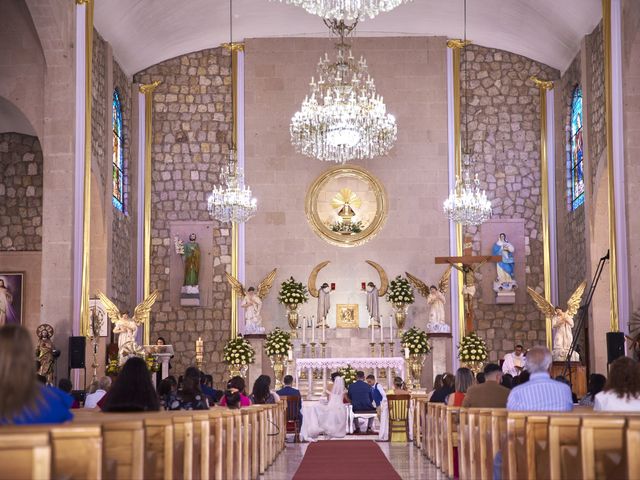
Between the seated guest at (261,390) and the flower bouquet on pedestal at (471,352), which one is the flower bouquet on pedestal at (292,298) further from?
the seated guest at (261,390)

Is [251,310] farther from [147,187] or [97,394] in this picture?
[97,394]

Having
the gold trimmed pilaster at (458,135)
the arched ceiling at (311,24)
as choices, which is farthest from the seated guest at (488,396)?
the gold trimmed pilaster at (458,135)

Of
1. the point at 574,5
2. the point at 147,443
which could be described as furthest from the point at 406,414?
the point at 147,443

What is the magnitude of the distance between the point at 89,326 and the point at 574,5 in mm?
10748

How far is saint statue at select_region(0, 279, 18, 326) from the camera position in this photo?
1988 centimetres

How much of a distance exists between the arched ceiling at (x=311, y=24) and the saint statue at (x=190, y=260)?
413 cm

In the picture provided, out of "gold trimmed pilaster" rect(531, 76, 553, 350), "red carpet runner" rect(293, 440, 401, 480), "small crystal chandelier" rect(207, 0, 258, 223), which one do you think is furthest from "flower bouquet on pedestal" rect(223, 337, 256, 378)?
"gold trimmed pilaster" rect(531, 76, 553, 350)

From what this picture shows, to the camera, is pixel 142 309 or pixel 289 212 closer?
pixel 142 309

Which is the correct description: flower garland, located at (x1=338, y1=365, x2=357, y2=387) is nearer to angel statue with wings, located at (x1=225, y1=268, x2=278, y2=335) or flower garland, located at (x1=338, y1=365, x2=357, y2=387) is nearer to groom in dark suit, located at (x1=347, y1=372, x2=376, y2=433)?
groom in dark suit, located at (x1=347, y1=372, x2=376, y2=433)

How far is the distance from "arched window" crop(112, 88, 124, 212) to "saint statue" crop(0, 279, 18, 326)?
115 inches

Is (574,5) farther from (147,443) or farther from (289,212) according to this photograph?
(147,443)

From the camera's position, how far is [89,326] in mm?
17281

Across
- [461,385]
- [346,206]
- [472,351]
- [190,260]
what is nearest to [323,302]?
[346,206]

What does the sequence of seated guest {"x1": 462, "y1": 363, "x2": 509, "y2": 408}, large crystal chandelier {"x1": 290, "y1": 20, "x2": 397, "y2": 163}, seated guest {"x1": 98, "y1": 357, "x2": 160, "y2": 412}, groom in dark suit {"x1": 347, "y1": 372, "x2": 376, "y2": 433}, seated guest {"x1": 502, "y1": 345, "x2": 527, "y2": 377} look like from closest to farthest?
seated guest {"x1": 98, "y1": 357, "x2": 160, "y2": 412} → seated guest {"x1": 462, "y1": 363, "x2": 509, "y2": 408} → groom in dark suit {"x1": 347, "y1": 372, "x2": 376, "y2": 433} → large crystal chandelier {"x1": 290, "y1": 20, "x2": 397, "y2": 163} → seated guest {"x1": 502, "y1": 345, "x2": 527, "y2": 377}
